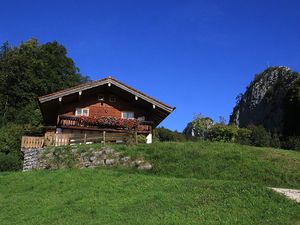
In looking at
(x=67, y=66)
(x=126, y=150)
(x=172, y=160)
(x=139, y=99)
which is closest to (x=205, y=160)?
(x=172, y=160)

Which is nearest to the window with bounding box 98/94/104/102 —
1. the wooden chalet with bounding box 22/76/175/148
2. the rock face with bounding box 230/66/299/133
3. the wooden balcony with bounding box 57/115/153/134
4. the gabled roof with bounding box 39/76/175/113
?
the wooden chalet with bounding box 22/76/175/148

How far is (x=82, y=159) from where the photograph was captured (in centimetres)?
2602

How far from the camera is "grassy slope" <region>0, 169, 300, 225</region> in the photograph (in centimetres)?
1344

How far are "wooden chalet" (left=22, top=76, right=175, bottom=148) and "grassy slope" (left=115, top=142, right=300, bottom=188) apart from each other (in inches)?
393

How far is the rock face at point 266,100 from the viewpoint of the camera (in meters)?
76.2

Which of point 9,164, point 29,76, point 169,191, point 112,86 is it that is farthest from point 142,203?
point 29,76

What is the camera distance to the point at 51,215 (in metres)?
15.1

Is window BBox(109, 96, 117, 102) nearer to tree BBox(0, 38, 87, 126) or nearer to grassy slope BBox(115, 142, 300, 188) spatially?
grassy slope BBox(115, 142, 300, 188)

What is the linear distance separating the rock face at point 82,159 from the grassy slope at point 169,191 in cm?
71

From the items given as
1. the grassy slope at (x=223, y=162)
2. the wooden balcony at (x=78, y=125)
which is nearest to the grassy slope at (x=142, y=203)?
the grassy slope at (x=223, y=162)

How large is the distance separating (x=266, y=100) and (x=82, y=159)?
60.6 m

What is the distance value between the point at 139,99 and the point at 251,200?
24125 mm

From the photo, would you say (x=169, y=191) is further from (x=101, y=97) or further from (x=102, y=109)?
(x=101, y=97)

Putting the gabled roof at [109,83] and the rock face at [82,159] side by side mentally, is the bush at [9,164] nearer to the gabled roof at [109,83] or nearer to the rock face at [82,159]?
the gabled roof at [109,83]
